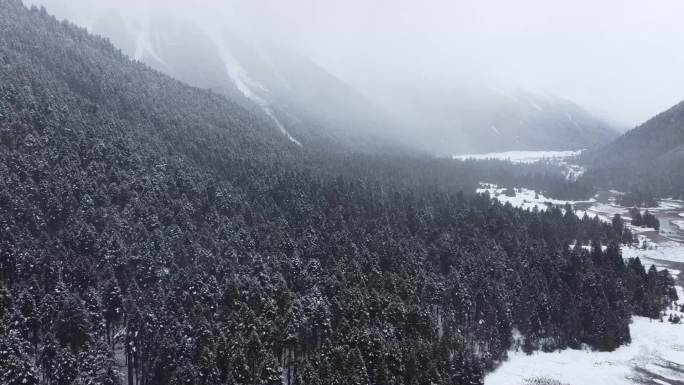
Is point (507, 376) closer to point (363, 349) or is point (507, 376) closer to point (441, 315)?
point (441, 315)

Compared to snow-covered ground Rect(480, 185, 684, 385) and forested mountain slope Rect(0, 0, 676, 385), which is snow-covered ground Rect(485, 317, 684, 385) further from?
forested mountain slope Rect(0, 0, 676, 385)

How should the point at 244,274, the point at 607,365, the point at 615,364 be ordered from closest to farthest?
the point at 607,365, the point at 615,364, the point at 244,274

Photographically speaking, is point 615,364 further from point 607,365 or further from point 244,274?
point 244,274

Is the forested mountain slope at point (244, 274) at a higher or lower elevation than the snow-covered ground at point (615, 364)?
higher

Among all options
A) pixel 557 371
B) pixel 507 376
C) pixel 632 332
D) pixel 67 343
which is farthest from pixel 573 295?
pixel 67 343

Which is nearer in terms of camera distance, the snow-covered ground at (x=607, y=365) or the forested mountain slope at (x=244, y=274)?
the forested mountain slope at (x=244, y=274)

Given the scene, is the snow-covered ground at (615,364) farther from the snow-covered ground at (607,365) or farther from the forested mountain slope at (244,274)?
the forested mountain slope at (244,274)

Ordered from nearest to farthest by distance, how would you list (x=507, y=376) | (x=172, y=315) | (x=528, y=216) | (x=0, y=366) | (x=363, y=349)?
(x=0, y=366) < (x=363, y=349) < (x=172, y=315) < (x=507, y=376) < (x=528, y=216)

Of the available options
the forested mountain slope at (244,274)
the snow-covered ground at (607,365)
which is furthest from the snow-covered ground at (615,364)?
the forested mountain slope at (244,274)

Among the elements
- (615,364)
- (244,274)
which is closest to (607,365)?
(615,364)
